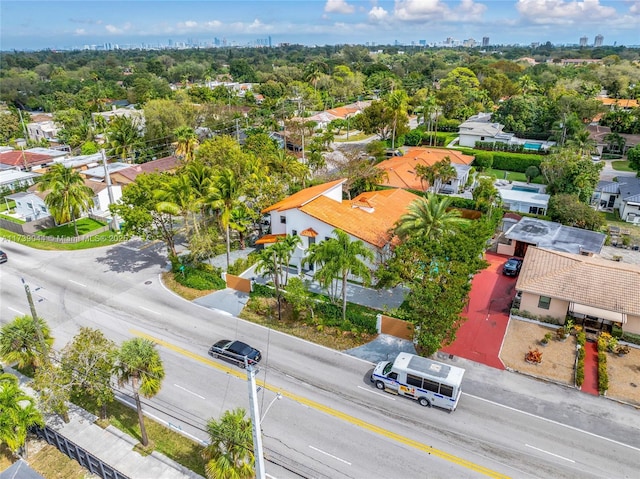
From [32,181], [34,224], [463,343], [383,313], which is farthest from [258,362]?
[32,181]

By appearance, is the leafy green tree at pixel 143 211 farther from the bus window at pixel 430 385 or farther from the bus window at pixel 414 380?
the bus window at pixel 430 385

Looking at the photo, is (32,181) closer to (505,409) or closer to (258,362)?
(258,362)

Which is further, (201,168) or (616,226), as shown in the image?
(616,226)

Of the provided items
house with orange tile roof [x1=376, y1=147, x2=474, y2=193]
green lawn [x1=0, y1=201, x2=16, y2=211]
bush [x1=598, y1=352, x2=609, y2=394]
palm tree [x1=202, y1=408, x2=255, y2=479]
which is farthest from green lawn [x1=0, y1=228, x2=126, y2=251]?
bush [x1=598, y1=352, x2=609, y2=394]

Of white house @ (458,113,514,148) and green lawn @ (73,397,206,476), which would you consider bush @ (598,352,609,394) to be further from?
white house @ (458,113,514,148)

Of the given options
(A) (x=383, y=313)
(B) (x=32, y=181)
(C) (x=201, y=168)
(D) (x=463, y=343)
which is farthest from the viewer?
(B) (x=32, y=181)
